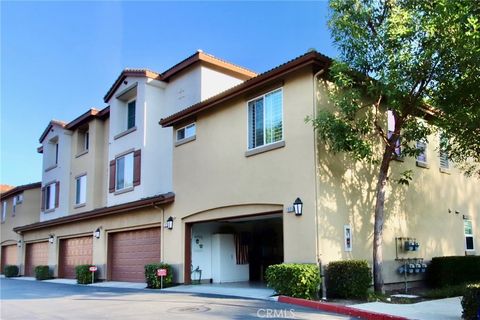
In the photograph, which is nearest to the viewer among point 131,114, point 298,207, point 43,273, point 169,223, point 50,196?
point 298,207

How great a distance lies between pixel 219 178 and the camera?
56.3 ft

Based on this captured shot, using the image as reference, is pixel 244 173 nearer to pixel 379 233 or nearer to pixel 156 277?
pixel 379 233

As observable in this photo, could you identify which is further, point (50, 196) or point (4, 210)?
point (4, 210)

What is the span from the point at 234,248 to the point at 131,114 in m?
9.03

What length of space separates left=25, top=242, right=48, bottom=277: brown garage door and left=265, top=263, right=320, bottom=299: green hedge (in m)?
21.9

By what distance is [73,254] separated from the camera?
1082 inches

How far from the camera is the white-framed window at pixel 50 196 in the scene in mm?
31641

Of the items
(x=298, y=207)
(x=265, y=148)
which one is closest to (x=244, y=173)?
(x=265, y=148)

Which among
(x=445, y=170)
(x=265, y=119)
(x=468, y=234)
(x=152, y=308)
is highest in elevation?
(x=265, y=119)

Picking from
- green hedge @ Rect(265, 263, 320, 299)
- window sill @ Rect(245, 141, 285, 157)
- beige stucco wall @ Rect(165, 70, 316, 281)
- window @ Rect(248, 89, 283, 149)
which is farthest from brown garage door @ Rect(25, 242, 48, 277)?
green hedge @ Rect(265, 263, 320, 299)

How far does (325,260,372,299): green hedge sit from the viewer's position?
41.9ft

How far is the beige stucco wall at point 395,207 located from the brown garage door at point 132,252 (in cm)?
868

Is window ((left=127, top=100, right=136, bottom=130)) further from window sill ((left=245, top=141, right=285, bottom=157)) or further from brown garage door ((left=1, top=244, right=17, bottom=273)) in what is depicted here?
brown garage door ((left=1, top=244, right=17, bottom=273))

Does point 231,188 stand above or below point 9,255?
above
